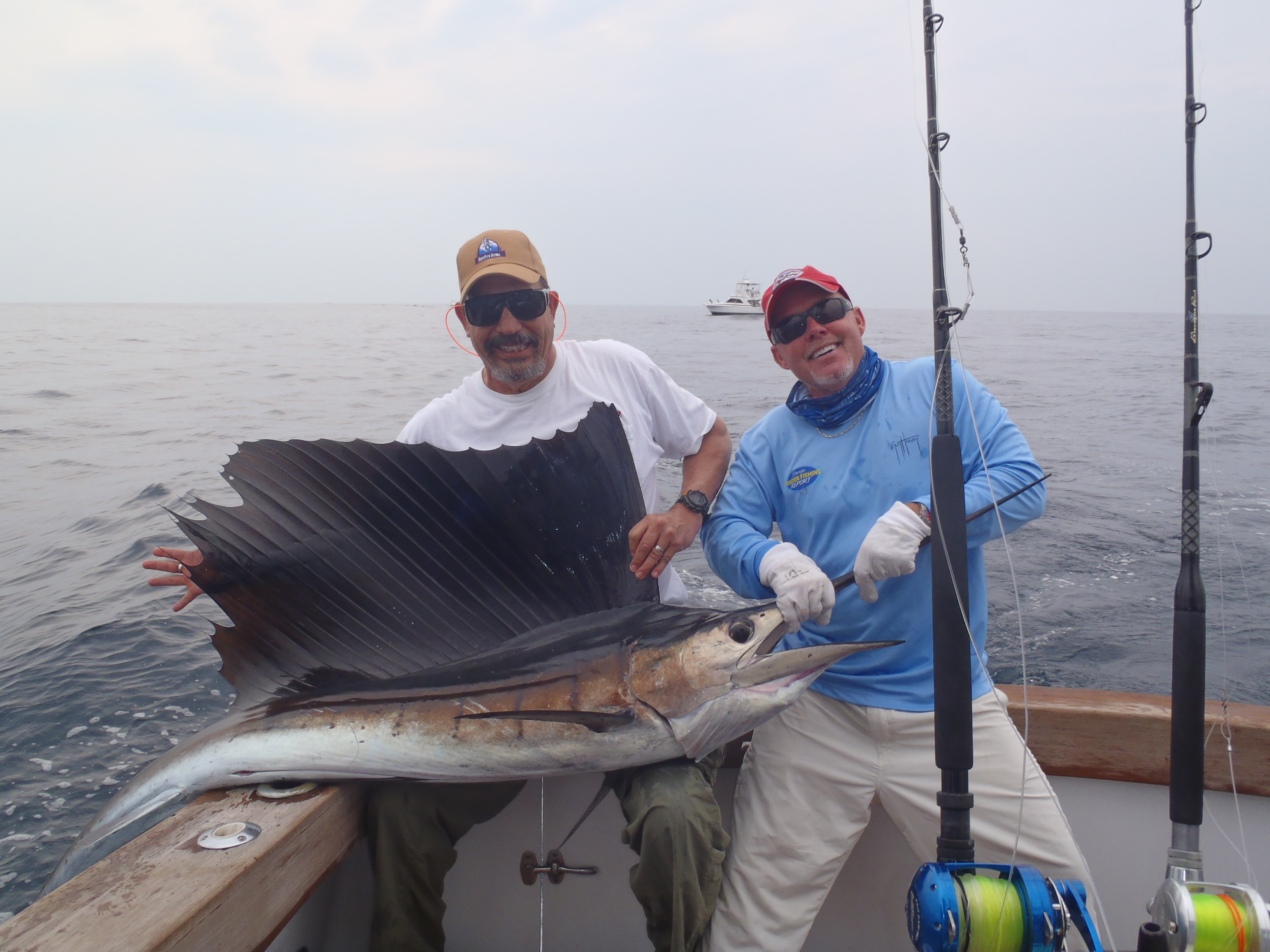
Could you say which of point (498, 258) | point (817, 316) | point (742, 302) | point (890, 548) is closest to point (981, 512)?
point (890, 548)

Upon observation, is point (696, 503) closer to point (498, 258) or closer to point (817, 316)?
point (817, 316)

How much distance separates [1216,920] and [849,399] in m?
1.17

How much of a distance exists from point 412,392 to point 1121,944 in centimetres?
1133

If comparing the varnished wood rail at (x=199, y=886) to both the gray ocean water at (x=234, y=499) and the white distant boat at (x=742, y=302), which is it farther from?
the white distant boat at (x=742, y=302)

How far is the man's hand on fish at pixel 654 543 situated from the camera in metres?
1.73

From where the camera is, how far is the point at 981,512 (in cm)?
166

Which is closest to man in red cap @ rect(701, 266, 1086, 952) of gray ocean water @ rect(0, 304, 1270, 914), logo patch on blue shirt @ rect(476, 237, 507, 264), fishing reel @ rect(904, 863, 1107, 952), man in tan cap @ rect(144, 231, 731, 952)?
man in tan cap @ rect(144, 231, 731, 952)

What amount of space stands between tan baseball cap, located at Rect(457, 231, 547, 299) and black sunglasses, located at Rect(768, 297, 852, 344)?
0.70 metres

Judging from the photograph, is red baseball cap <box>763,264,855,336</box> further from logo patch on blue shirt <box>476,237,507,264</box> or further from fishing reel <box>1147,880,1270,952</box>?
fishing reel <box>1147,880,1270,952</box>

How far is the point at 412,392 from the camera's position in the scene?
1202cm

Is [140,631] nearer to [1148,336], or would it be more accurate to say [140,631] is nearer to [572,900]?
[572,900]

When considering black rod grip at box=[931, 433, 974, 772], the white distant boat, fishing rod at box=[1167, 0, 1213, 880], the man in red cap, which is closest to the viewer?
fishing rod at box=[1167, 0, 1213, 880]

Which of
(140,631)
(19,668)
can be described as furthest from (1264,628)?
(19,668)

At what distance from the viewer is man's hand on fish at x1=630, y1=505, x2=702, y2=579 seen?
173 cm
